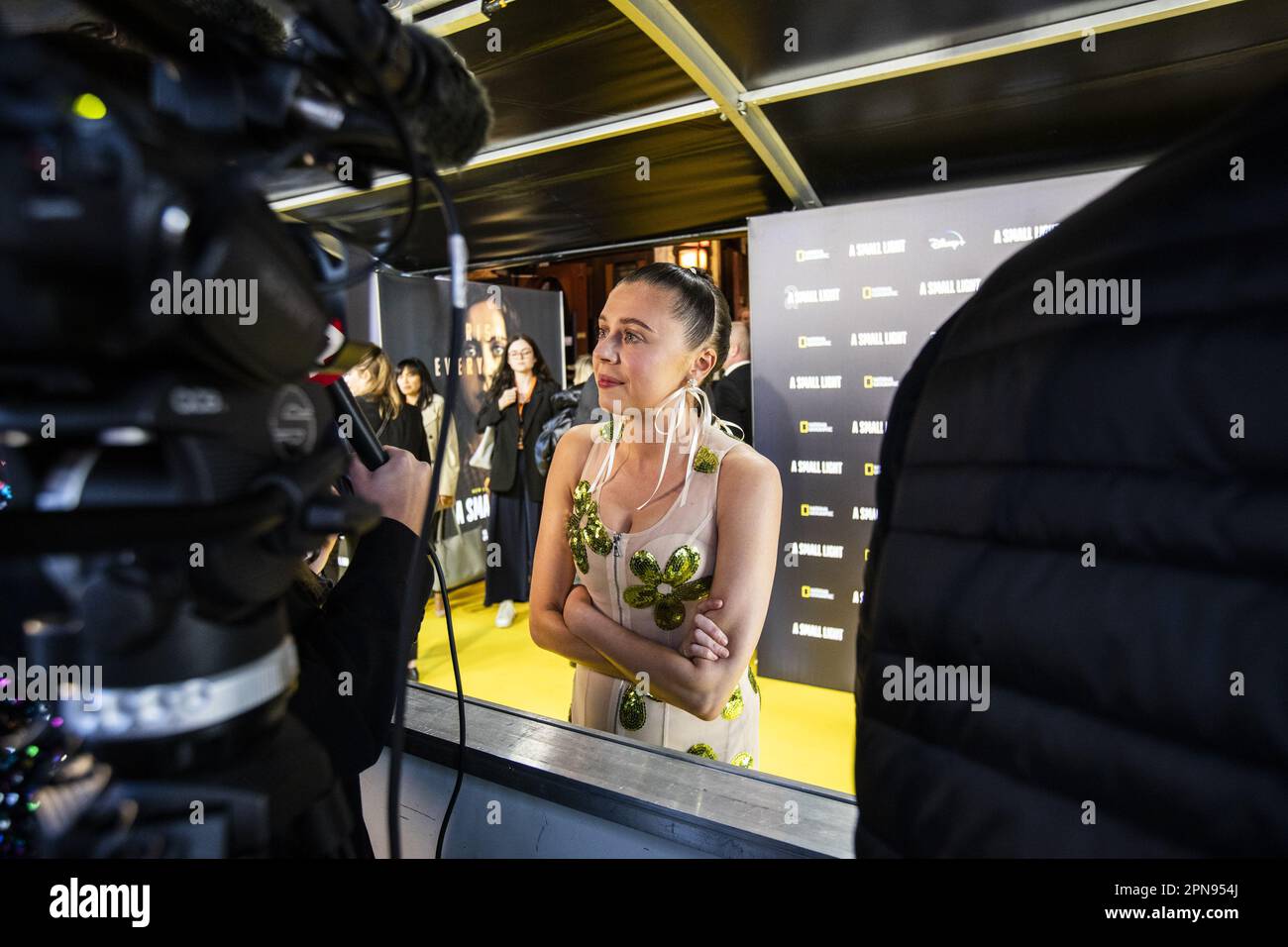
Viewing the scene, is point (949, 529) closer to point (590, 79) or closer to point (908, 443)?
point (908, 443)

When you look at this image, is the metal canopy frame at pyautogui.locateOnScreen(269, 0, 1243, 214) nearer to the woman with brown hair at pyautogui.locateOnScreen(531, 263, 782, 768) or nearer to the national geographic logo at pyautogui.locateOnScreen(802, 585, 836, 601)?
the woman with brown hair at pyautogui.locateOnScreen(531, 263, 782, 768)

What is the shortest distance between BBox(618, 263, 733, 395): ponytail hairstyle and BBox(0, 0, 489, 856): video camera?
1.17m

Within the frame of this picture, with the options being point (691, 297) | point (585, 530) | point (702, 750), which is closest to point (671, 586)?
point (585, 530)

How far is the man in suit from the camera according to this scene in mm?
3746

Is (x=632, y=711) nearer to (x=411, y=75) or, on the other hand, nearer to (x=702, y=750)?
(x=702, y=750)

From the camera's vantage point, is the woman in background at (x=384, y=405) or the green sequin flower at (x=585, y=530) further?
the woman in background at (x=384, y=405)

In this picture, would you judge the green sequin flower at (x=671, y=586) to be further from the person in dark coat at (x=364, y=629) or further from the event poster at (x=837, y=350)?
the event poster at (x=837, y=350)

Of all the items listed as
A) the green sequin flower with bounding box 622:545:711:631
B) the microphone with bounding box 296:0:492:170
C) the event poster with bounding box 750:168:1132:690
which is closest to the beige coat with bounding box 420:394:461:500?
the event poster with bounding box 750:168:1132:690

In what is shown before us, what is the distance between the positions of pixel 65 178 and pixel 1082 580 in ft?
1.56

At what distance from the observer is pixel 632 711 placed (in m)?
1.42

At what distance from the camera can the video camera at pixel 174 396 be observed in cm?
24

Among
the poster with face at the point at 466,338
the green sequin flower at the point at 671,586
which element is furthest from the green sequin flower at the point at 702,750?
the poster with face at the point at 466,338

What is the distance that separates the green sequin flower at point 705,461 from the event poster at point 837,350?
188cm

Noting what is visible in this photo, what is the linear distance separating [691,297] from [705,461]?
0.38 m
